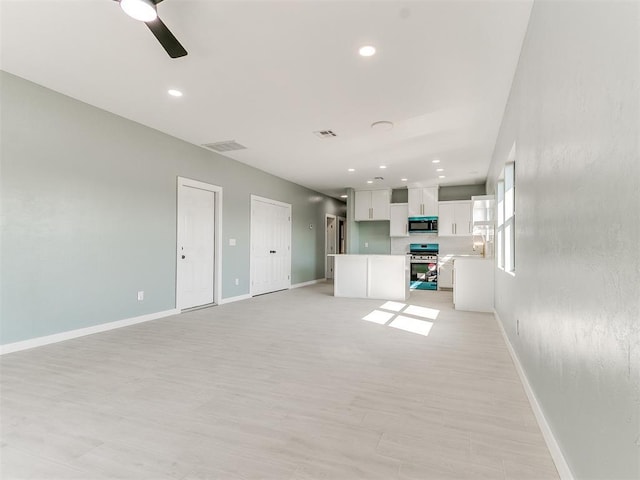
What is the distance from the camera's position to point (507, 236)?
3.92 meters

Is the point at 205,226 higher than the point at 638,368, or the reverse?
the point at 205,226

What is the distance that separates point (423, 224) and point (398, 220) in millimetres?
647

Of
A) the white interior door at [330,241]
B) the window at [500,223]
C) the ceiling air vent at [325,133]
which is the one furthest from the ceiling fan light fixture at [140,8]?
the white interior door at [330,241]

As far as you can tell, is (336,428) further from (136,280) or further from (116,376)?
(136,280)

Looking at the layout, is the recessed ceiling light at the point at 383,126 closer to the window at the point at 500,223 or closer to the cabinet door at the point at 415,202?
the window at the point at 500,223

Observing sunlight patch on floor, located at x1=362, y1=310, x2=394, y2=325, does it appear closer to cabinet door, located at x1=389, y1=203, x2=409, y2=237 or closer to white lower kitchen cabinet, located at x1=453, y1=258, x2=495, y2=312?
white lower kitchen cabinet, located at x1=453, y1=258, x2=495, y2=312

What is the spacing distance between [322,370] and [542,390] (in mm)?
1532

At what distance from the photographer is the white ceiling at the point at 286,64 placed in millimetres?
2393

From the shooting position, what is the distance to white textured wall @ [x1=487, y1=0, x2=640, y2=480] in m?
0.97

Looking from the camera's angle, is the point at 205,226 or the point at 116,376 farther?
the point at 205,226

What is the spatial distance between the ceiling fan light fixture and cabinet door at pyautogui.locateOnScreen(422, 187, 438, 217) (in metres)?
7.61

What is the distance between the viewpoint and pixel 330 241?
1085 centimetres

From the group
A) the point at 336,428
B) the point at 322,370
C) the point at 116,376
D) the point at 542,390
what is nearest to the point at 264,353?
the point at 322,370

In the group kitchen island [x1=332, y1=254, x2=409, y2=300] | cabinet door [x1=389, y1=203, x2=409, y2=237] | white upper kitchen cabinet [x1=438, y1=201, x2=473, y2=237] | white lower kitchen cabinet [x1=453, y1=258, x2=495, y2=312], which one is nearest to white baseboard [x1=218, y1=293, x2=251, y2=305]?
kitchen island [x1=332, y1=254, x2=409, y2=300]
